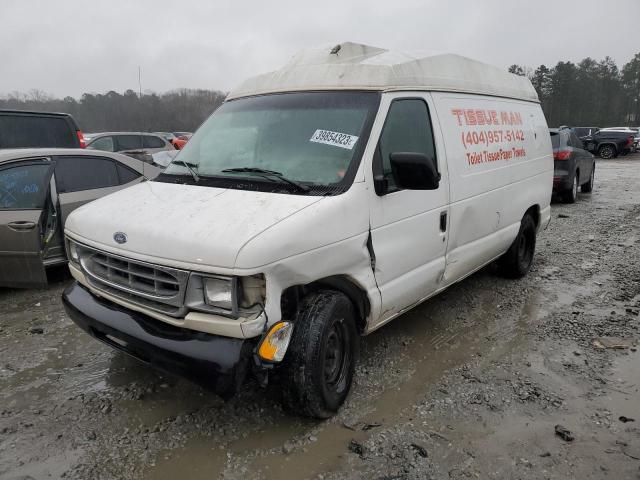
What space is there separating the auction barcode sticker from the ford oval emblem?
4.29ft

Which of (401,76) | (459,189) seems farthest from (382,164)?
(459,189)

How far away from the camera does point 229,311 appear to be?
246cm

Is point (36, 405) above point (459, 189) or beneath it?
beneath

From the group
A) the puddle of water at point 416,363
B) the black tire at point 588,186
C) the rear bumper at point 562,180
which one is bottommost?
the puddle of water at point 416,363

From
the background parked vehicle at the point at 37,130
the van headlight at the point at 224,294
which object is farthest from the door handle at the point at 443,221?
the background parked vehicle at the point at 37,130

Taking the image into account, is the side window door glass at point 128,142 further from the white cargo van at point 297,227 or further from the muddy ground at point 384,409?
the white cargo van at point 297,227

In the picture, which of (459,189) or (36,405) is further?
→ (459,189)

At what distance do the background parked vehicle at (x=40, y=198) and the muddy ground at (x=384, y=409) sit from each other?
19.0 inches

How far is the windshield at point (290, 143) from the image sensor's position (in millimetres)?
3027

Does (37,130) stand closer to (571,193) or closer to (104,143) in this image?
(104,143)

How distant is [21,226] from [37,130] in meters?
3.68

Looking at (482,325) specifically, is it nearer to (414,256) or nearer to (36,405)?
(414,256)

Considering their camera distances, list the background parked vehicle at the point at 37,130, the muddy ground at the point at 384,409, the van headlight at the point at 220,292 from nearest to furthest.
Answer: the van headlight at the point at 220,292
the muddy ground at the point at 384,409
the background parked vehicle at the point at 37,130

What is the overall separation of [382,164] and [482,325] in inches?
84.3
